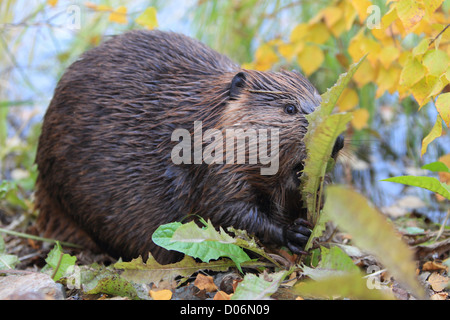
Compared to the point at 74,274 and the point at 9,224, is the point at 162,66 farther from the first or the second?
the point at 9,224

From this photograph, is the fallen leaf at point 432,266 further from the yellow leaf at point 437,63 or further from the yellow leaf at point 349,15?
the yellow leaf at point 349,15

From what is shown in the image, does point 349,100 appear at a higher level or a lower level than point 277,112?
higher

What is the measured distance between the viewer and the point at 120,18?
3.50 meters

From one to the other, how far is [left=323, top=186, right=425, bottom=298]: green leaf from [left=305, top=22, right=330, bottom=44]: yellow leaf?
7.53 feet

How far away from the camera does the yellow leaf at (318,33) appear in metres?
3.51

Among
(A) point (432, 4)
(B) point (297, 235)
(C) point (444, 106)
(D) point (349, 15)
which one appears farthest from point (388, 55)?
(B) point (297, 235)

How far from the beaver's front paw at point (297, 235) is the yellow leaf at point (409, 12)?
935 millimetres

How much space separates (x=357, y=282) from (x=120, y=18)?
2.63 m

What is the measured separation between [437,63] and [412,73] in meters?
0.13

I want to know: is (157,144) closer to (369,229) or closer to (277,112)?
(277,112)

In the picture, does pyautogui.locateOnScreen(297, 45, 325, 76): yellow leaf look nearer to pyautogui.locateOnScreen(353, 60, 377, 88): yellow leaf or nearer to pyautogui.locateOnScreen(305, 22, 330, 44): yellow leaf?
pyautogui.locateOnScreen(305, 22, 330, 44): yellow leaf

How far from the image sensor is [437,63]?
2.16m

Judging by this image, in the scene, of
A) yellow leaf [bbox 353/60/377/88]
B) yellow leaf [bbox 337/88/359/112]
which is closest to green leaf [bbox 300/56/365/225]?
yellow leaf [bbox 353/60/377/88]
